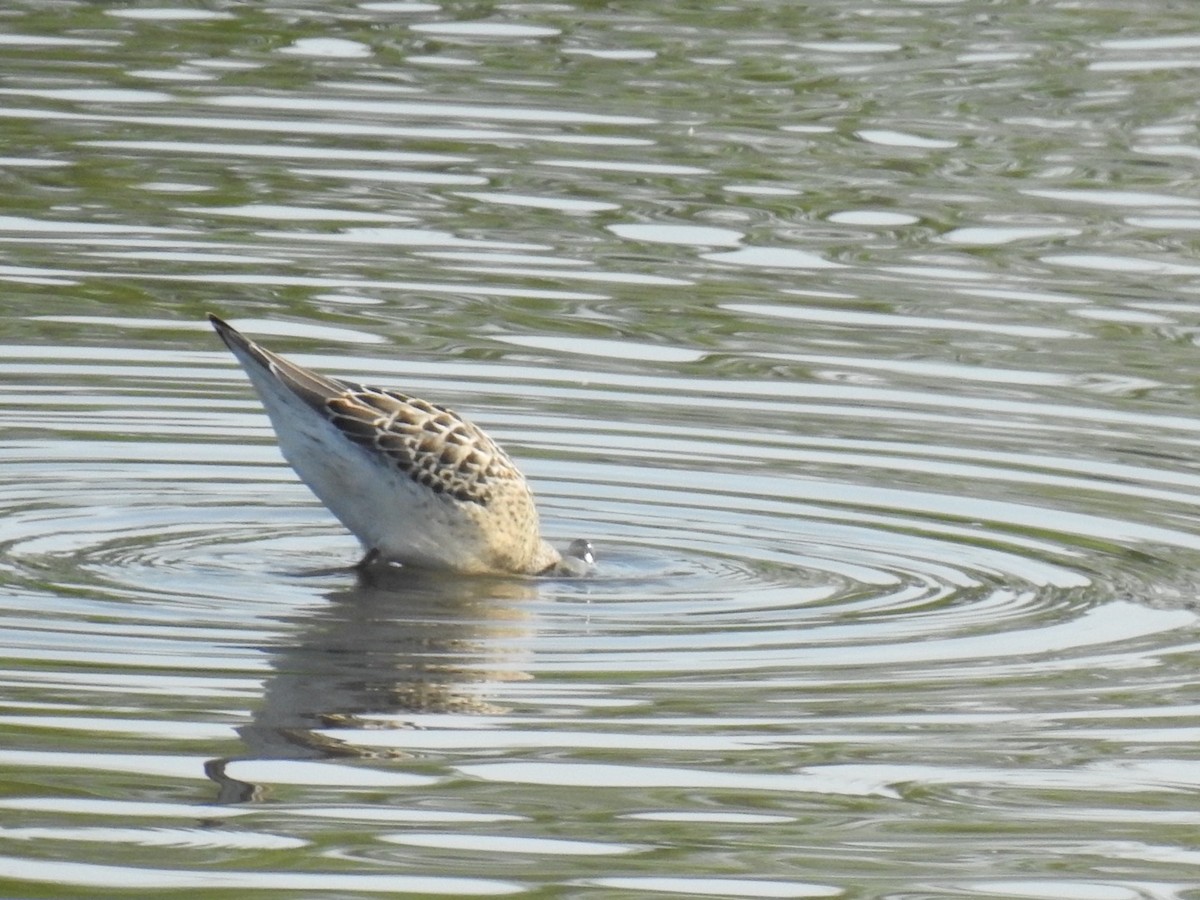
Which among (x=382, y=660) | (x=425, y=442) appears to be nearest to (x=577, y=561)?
(x=425, y=442)

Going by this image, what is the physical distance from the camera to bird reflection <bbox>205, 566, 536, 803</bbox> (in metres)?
8.19

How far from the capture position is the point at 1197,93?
62.1 ft

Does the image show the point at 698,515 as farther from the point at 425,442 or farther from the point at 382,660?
the point at 382,660

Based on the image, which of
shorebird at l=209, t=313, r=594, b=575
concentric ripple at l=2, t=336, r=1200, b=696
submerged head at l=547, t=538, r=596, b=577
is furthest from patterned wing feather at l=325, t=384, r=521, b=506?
concentric ripple at l=2, t=336, r=1200, b=696

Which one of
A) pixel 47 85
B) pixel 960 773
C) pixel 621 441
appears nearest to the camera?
pixel 960 773

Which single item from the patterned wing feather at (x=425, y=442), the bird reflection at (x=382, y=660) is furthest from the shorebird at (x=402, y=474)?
the bird reflection at (x=382, y=660)

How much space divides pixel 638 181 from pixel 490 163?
855 mm

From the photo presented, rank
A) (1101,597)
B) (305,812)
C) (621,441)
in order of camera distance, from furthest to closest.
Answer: (621,441) < (1101,597) < (305,812)

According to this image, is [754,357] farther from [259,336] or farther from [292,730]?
[292,730]

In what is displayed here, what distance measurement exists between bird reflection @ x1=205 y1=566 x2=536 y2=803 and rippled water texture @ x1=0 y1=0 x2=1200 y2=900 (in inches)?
1.2

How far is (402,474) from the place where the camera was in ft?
35.4

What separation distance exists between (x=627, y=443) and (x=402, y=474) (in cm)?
182

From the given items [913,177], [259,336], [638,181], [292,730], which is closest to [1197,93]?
[913,177]

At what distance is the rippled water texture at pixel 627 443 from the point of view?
7.61 metres
